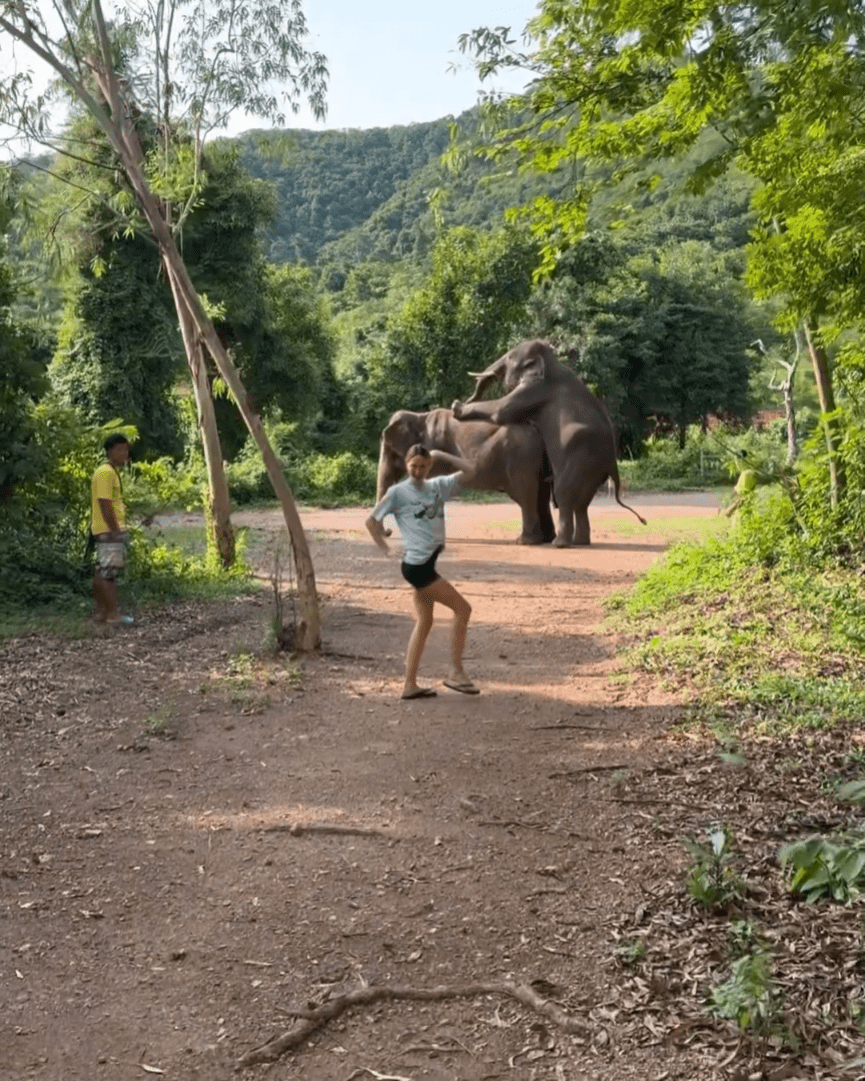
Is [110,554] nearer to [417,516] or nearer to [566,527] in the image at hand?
[417,516]

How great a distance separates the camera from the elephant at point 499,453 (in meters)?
16.9

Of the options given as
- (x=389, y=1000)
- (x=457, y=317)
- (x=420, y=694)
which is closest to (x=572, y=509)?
(x=420, y=694)

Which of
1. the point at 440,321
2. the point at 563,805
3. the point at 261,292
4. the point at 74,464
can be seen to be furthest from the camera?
the point at 440,321

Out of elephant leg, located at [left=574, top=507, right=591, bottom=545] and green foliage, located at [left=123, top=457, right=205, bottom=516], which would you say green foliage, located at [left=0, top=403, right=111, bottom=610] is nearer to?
green foliage, located at [left=123, top=457, right=205, bottom=516]

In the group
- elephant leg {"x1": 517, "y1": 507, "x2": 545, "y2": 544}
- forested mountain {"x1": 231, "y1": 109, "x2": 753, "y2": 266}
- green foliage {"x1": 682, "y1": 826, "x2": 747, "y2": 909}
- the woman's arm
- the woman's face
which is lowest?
green foliage {"x1": 682, "y1": 826, "x2": 747, "y2": 909}

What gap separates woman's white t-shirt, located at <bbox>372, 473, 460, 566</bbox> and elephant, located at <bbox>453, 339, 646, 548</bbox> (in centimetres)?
868

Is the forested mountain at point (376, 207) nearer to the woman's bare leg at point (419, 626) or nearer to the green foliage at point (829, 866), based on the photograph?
the woman's bare leg at point (419, 626)

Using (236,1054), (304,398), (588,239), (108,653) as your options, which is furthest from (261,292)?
(236,1054)

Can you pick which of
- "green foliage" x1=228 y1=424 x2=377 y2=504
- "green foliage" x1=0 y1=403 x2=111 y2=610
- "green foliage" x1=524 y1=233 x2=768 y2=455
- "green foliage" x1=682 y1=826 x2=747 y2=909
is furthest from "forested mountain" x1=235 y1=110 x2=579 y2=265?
"green foliage" x1=682 y1=826 x2=747 y2=909

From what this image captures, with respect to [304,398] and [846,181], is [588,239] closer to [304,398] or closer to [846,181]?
[304,398]

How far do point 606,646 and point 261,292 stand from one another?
2132 cm

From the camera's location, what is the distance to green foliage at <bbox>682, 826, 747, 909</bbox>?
4340 mm

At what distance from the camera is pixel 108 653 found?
9.24 metres

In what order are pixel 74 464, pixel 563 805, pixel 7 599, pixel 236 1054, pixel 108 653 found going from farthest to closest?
pixel 74 464, pixel 7 599, pixel 108 653, pixel 563 805, pixel 236 1054
